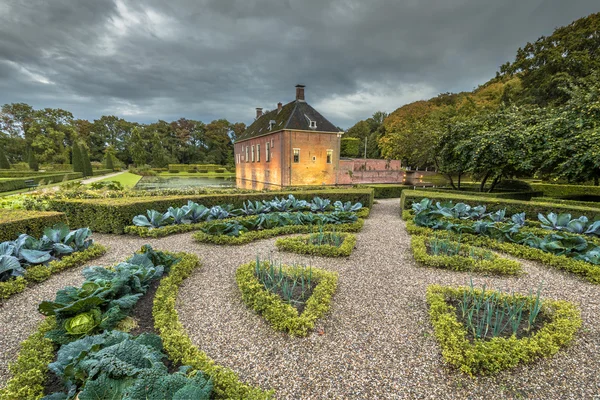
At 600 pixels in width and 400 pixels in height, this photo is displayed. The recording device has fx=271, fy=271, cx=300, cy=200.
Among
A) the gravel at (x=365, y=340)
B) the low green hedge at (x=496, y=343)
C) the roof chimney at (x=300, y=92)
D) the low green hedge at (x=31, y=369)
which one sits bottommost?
the gravel at (x=365, y=340)

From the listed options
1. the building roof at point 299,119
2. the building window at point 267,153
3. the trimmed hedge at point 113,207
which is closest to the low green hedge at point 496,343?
the trimmed hedge at point 113,207

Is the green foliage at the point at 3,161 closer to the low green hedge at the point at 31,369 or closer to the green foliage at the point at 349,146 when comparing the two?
the low green hedge at the point at 31,369

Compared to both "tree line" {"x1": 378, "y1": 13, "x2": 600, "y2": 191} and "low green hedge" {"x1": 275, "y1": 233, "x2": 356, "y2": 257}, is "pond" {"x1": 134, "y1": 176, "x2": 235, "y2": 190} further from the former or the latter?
"tree line" {"x1": 378, "y1": 13, "x2": 600, "y2": 191}

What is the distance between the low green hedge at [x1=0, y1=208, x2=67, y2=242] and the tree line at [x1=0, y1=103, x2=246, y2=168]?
49390 mm

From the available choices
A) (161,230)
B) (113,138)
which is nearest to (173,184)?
(161,230)

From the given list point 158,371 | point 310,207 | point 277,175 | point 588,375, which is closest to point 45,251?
point 158,371

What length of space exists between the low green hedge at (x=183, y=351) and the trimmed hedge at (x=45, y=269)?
6.38ft

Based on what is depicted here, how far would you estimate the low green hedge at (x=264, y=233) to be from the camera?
5.91m

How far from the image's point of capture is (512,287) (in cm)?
400

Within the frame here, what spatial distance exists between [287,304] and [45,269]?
389cm

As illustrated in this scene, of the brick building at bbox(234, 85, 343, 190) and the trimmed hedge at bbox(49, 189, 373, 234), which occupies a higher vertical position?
the brick building at bbox(234, 85, 343, 190)

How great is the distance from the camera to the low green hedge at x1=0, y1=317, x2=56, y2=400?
6.34 feet

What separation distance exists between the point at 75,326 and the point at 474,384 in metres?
3.54

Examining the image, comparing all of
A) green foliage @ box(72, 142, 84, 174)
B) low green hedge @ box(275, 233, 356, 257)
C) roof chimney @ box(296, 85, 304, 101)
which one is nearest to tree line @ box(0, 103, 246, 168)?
green foliage @ box(72, 142, 84, 174)
